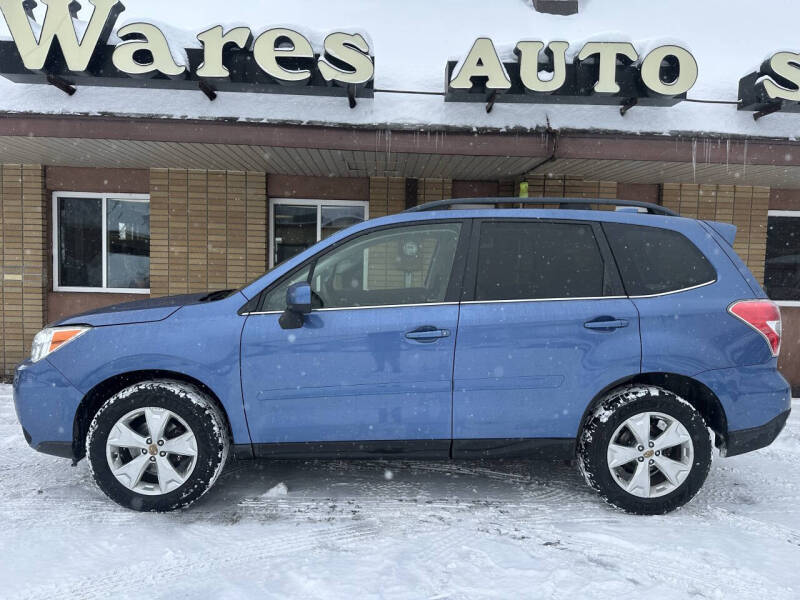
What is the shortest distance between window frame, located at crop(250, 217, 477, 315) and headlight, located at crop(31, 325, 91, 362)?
1076 mm

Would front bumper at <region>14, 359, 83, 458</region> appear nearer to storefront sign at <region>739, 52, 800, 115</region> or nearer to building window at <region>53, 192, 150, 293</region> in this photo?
building window at <region>53, 192, 150, 293</region>

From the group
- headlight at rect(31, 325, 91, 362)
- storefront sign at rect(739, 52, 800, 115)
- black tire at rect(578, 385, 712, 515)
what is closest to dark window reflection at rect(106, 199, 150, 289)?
headlight at rect(31, 325, 91, 362)

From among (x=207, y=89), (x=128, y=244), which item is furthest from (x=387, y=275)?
(x=128, y=244)

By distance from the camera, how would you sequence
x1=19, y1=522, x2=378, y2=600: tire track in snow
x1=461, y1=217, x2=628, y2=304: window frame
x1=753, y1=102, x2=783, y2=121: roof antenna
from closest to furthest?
x1=19, y1=522, x2=378, y2=600: tire track in snow → x1=461, y1=217, x2=628, y2=304: window frame → x1=753, y1=102, x2=783, y2=121: roof antenna

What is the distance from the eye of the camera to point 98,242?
7797 millimetres

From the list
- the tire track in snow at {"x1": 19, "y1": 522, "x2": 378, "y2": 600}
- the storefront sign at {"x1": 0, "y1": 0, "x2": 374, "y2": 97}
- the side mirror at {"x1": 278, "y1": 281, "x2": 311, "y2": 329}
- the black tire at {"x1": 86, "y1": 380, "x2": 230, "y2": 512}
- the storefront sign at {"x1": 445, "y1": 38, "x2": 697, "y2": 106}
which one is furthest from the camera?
the storefront sign at {"x1": 445, "y1": 38, "x2": 697, "y2": 106}

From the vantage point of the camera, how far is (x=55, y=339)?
11.0 feet

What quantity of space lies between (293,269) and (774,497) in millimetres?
3667

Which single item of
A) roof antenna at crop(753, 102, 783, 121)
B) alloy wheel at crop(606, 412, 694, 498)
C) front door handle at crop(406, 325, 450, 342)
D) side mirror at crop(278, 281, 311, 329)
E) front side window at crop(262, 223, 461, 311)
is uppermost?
roof antenna at crop(753, 102, 783, 121)

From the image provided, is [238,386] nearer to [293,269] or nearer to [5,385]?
[293,269]

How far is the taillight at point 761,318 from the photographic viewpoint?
332 cm

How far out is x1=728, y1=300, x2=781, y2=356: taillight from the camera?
332 centimetres

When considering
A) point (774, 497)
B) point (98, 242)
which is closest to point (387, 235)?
point (774, 497)

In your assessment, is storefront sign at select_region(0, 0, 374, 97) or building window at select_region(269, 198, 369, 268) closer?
storefront sign at select_region(0, 0, 374, 97)
